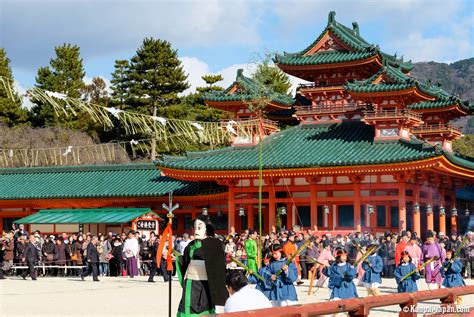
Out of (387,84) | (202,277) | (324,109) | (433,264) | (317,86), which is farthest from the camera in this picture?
(317,86)

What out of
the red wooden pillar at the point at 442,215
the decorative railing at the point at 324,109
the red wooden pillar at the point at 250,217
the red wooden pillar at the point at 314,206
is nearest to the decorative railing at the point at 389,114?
the decorative railing at the point at 324,109

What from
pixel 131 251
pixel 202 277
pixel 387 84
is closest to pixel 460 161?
pixel 387 84

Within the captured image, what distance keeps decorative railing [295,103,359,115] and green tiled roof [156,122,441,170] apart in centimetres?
61

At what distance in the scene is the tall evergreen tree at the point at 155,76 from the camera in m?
59.4

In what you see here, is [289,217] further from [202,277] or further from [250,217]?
[202,277]

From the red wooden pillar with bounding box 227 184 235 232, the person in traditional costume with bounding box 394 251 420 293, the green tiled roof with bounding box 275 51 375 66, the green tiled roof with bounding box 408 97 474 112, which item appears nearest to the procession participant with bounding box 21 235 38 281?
the red wooden pillar with bounding box 227 184 235 232

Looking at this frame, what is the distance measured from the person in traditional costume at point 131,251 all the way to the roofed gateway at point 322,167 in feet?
17.2

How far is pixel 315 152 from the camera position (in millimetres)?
36219

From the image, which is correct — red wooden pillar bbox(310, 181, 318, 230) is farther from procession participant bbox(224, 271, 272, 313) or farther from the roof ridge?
procession participant bbox(224, 271, 272, 313)

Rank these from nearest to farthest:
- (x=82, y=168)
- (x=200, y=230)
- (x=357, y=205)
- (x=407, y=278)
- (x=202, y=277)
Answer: (x=202, y=277)
(x=200, y=230)
(x=407, y=278)
(x=357, y=205)
(x=82, y=168)

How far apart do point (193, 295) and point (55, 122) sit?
165 ft

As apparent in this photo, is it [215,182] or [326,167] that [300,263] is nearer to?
[326,167]

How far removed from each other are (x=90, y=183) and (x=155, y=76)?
722 inches

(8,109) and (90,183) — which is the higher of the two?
(8,109)
